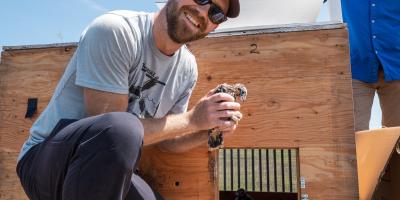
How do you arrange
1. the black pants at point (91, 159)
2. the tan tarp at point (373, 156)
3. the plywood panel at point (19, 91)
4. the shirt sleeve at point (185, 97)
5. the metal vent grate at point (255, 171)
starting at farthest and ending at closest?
the metal vent grate at point (255, 171)
the plywood panel at point (19, 91)
the shirt sleeve at point (185, 97)
the tan tarp at point (373, 156)
the black pants at point (91, 159)

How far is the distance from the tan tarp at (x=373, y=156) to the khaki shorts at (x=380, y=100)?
0.71 meters

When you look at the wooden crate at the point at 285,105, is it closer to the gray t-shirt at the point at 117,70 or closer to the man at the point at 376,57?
the gray t-shirt at the point at 117,70

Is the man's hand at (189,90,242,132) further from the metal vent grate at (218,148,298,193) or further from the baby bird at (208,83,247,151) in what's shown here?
the metal vent grate at (218,148,298,193)

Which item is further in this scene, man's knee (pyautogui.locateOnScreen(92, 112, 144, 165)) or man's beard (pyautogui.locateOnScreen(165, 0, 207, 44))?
man's beard (pyautogui.locateOnScreen(165, 0, 207, 44))

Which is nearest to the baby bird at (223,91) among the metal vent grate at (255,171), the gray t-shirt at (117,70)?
the gray t-shirt at (117,70)

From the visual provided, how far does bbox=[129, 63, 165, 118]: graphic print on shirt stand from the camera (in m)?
1.66

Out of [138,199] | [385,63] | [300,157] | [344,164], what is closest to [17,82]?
[138,199]

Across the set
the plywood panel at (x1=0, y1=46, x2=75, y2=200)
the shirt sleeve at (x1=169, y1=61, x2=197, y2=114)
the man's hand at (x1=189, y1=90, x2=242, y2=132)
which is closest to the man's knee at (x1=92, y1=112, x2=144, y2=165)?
the man's hand at (x1=189, y1=90, x2=242, y2=132)

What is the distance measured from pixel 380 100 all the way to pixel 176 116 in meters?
1.65

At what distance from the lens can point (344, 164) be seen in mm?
1735

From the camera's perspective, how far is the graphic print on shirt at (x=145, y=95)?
65.4 inches

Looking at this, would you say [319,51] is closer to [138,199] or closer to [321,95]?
[321,95]

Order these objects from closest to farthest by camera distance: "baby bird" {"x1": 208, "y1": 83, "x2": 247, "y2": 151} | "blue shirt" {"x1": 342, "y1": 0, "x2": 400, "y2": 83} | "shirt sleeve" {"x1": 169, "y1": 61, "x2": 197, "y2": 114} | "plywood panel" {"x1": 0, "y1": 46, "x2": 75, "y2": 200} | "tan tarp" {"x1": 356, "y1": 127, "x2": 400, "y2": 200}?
"baby bird" {"x1": 208, "y1": 83, "x2": 247, "y2": 151} → "tan tarp" {"x1": 356, "y1": 127, "x2": 400, "y2": 200} → "shirt sleeve" {"x1": 169, "y1": 61, "x2": 197, "y2": 114} → "plywood panel" {"x1": 0, "y1": 46, "x2": 75, "y2": 200} → "blue shirt" {"x1": 342, "y1": 0, "x2": 400, "y2": 83}

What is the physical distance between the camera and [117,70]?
4.93ft
